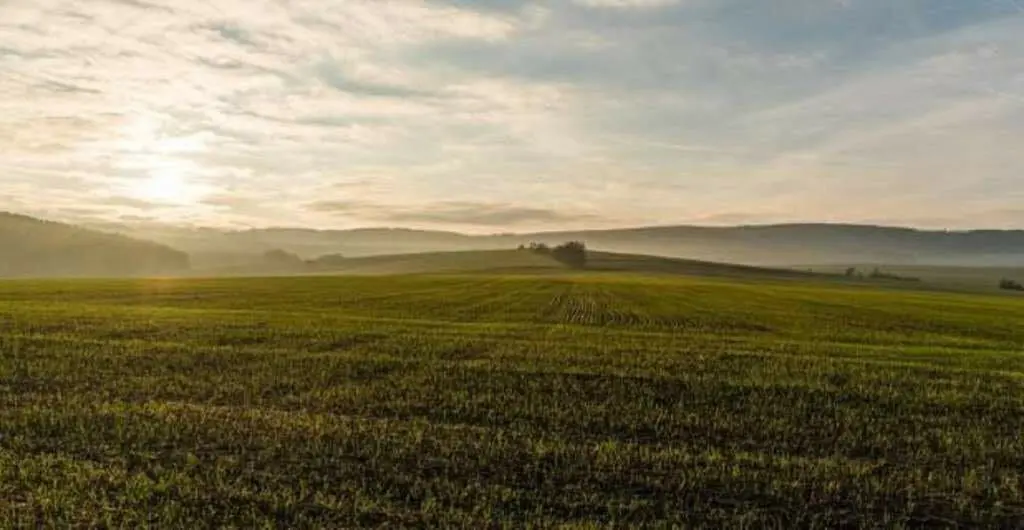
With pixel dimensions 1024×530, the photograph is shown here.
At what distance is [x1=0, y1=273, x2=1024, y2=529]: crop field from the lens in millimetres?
10930

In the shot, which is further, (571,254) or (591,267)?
(571,254)

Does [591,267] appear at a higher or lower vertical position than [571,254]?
lower

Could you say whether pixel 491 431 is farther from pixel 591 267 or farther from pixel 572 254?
pixel 572 254

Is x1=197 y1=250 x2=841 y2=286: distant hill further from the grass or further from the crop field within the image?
the crop field

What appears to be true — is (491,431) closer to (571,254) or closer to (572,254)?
(572,254)

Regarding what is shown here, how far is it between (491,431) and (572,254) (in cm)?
16074

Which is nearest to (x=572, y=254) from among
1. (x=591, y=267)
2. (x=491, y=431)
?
(x=591, y=267)

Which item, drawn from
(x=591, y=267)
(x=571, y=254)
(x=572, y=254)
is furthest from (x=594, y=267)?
(x=571, y=254)

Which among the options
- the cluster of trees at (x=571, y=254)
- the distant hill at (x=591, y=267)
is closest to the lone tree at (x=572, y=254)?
the cluster of trees at (x=571, y=254)

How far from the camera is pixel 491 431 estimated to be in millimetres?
15062

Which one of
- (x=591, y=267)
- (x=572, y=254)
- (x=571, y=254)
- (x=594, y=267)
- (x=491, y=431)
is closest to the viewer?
(x=491, y=431)

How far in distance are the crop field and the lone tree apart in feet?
453

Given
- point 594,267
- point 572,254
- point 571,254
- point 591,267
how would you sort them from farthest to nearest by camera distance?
point 571,254 → point 572,254 → point 591,267 → point 594,267

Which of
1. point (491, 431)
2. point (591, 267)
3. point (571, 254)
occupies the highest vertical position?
point (571, 254)
